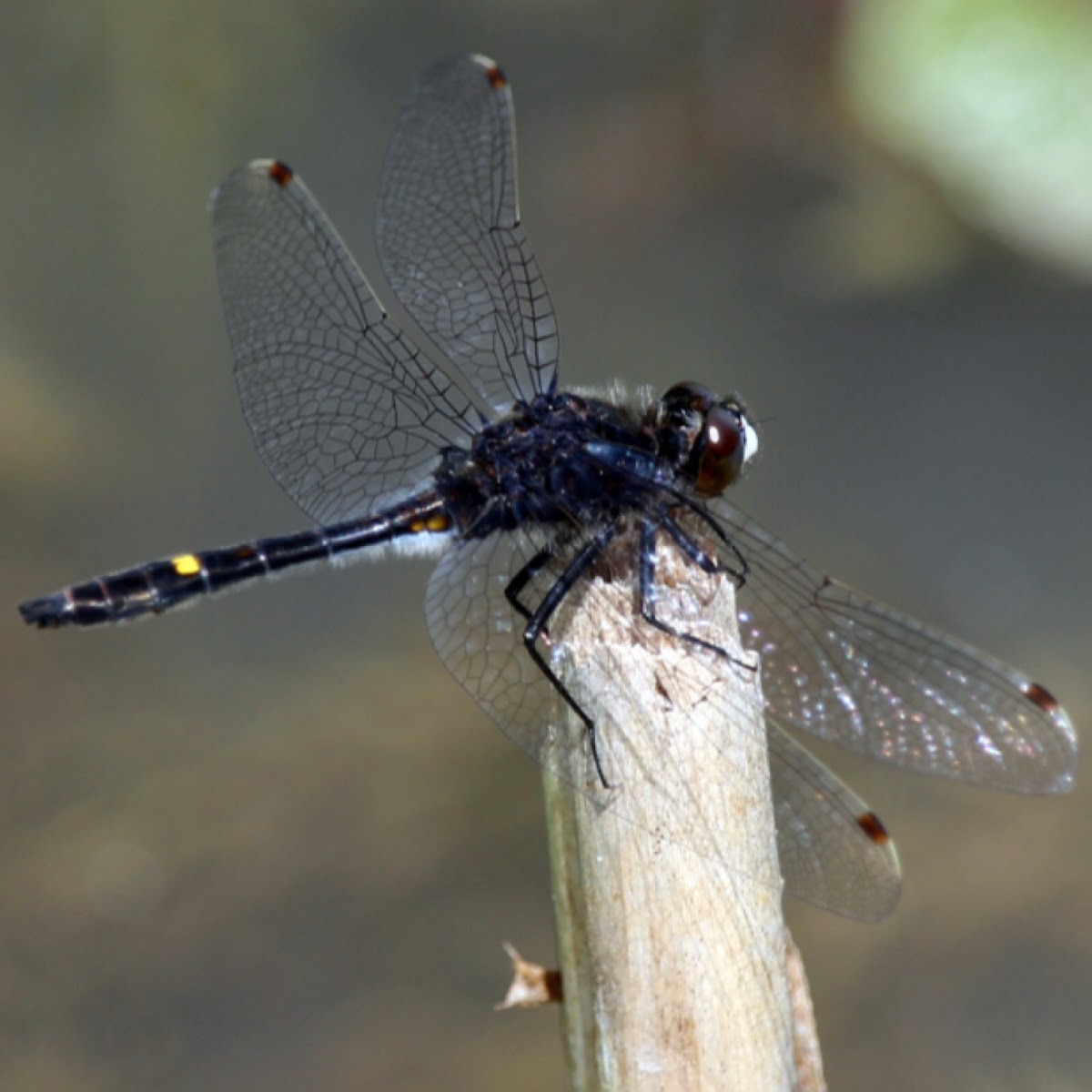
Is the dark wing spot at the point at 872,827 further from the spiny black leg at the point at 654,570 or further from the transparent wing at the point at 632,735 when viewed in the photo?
the spiny black leg at the point at 654,570

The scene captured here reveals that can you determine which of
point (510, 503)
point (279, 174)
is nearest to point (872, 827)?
point (510, 503)

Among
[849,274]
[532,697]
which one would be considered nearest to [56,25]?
[849,274]

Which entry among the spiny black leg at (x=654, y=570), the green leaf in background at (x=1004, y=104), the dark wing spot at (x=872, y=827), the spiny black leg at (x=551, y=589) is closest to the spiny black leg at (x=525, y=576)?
the spiny black leg at (x=551, y=589)

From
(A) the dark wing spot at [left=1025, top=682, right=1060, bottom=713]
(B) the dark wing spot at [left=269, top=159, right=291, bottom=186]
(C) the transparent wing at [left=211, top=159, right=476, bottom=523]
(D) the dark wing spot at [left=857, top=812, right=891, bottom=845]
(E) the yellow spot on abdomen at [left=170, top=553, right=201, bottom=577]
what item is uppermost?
(B) the dark wing spot at [left=269, top=159, right=291, bottom=186]

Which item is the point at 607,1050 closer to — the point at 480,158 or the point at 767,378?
the point at 480,158

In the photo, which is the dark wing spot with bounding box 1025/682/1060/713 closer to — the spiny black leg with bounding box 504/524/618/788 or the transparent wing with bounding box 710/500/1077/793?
the transparent wing with bounding box 710/500/1077/793

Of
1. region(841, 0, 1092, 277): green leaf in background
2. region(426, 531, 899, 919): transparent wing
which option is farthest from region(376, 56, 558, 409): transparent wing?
region(841, 0, 1092, 277): green leaf in background
